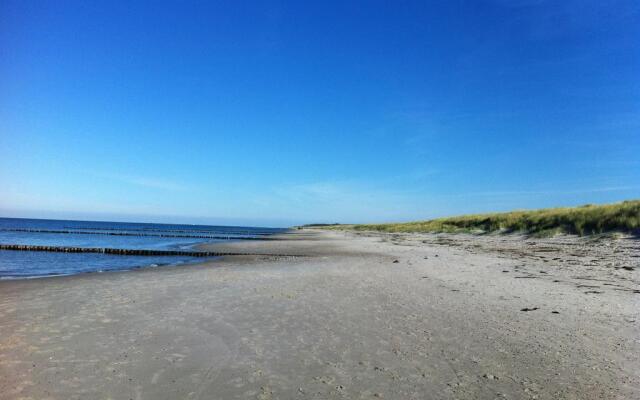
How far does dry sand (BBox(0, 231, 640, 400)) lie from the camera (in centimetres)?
535

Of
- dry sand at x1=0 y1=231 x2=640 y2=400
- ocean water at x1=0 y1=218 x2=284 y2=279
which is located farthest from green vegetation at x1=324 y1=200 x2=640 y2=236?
ocean water at x1=0 y1=218 x2=284 y2=279

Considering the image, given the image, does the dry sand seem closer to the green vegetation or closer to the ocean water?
the ocean water

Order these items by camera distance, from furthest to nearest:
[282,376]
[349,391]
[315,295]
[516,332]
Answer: [315,295] → [516,332] → [282,376] → [349,391]

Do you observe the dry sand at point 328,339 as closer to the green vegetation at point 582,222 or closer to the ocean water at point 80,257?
the ocean water at point 80,257

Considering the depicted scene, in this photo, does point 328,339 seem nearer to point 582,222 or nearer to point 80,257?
point 80,257

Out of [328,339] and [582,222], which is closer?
[328,339]

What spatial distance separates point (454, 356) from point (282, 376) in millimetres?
2801

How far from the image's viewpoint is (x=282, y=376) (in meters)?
5.74

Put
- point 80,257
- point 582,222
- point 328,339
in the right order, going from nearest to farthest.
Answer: point 328,339, point 80,257, point 582,222

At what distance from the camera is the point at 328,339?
7422 millimetres

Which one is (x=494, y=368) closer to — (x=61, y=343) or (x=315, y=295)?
(x=315, y=295)

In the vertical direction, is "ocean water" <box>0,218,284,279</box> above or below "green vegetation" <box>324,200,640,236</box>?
below

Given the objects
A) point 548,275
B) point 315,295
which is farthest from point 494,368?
point 548,275

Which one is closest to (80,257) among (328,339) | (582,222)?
(328,339)
